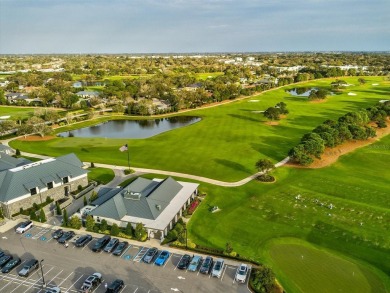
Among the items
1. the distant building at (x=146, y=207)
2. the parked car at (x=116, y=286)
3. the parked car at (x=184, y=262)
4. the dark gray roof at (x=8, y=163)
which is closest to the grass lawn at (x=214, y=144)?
the distant building at (x=146, y=207)

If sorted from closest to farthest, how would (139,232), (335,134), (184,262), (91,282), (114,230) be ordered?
(91,282) → (184,262) → (139,232) → (114,230) → (335,134)

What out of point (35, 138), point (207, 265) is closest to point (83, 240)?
point (207, 265)

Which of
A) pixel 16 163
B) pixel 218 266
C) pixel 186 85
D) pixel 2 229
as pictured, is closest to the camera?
pixel 218 266

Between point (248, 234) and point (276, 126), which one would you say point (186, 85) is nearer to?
point (276, 126)

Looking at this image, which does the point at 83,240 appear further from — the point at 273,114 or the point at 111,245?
the point at 273,114

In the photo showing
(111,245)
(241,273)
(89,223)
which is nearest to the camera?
(241,273)

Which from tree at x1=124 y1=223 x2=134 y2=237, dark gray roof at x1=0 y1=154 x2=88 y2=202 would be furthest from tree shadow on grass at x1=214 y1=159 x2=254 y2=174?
tree at x1=124 y1=223 x2=134 y2=237

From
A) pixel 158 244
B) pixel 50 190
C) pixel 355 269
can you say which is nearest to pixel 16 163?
pixel 50 190
